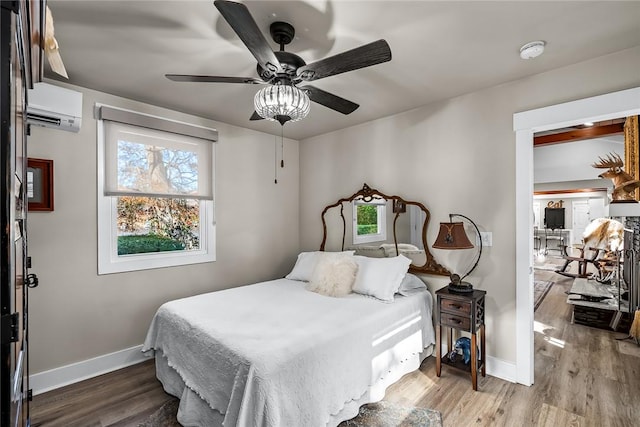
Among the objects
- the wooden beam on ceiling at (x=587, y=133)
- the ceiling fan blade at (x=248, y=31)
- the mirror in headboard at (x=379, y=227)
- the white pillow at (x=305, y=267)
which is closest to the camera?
the ceiling fan blade at (x=248, y=31)

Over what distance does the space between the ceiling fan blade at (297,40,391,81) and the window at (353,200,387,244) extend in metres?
2.05

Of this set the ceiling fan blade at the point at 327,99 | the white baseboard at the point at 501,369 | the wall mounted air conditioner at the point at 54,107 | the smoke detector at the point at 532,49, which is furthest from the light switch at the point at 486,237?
the wall mounted air conditioner at the point at 54,107

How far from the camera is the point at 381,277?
9.26ft

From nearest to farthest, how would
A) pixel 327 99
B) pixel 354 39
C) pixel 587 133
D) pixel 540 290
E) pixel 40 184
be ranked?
pixel 354 39 < pixel 327 99 < pixel 40 184 < pixel 587 133 < pixel 540 290

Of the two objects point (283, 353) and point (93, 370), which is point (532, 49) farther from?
point (93, 370)

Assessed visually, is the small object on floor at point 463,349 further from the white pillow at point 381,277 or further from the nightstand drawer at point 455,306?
the white pillow at point 381,277

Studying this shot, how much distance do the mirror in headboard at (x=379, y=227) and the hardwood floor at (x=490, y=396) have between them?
103 centimetres

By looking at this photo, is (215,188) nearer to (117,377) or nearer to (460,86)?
(117,377)

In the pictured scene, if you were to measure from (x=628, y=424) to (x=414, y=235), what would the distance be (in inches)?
77.5

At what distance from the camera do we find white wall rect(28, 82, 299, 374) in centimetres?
250

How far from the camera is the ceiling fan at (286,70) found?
1510 mm

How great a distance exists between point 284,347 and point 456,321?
157 centimetres

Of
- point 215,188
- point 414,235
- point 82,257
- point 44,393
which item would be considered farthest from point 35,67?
point 414,235

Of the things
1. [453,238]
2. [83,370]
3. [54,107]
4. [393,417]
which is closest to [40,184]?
[54,107]
